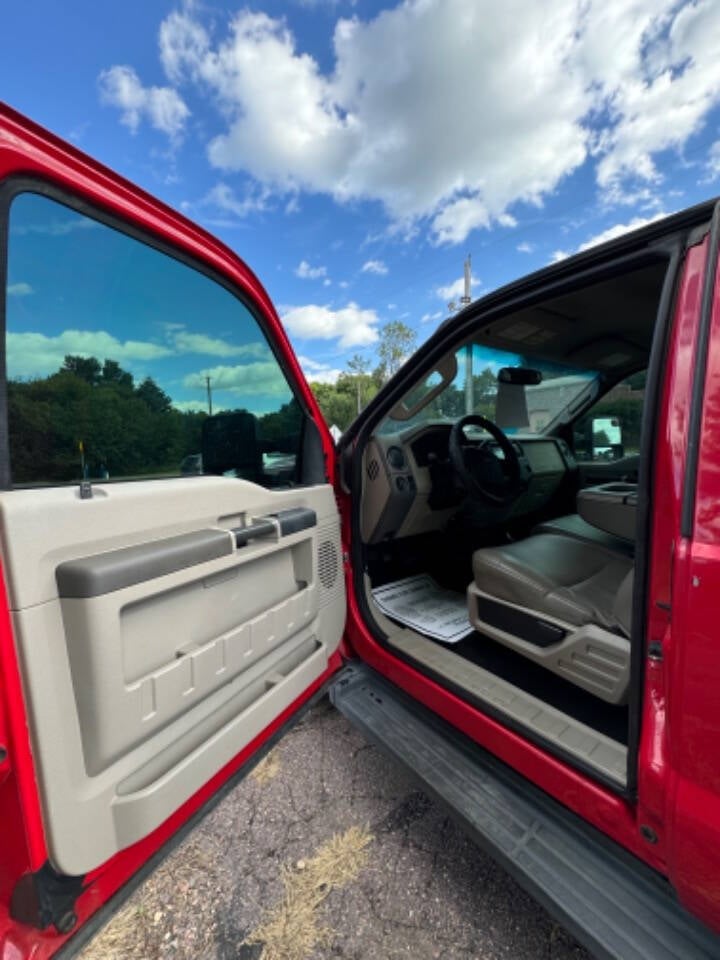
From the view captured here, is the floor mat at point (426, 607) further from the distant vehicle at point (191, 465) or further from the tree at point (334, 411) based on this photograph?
the distant vehicle at point (191, 465)

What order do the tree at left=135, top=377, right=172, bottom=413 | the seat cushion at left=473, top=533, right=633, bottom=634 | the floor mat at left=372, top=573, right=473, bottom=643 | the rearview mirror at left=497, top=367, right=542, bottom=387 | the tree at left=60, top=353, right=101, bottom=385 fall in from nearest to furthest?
the tree at left=60, top=353, right=101, bottom=385, the tree at left=135, top=377, right=172, bottom=413, the seat cushion at left=473, top=533, right=633, bottom=634, the floor mat at left=372, top=573, right=473, bottom=643, the rearview mirror at left=497, top=367, right=542, bottom=387

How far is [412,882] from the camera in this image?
1.53 m

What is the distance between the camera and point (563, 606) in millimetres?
1738

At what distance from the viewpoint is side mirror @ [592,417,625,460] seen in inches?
119

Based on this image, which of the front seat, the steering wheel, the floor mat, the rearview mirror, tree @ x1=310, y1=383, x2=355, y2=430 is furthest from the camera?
the rearview mirror

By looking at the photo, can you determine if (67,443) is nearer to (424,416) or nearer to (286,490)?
(286,490)

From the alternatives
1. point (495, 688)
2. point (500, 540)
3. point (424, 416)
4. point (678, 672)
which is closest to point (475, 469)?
point (424, 416)

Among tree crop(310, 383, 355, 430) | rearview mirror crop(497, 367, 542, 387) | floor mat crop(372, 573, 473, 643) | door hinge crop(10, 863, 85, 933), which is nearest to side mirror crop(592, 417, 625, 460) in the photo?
rearview mirror crop(497, 367, 542, 387)

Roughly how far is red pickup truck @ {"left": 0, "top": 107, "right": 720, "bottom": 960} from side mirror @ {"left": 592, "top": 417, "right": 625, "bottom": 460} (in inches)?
45.0

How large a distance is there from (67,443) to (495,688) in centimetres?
157

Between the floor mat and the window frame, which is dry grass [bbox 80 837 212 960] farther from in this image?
the floor mat

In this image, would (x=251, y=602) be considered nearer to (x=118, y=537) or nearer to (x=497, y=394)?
(x=118, y=537)

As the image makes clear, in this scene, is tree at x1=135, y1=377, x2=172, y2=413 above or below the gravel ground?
above

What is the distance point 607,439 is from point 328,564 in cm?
239
